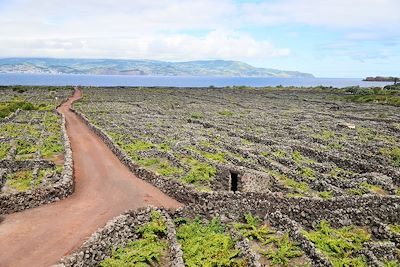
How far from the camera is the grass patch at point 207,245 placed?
2580cm

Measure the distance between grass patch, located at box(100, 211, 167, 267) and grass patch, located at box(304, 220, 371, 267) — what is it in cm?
1014

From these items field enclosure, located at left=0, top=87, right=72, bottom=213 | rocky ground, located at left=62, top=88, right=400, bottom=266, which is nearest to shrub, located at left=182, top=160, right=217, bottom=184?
rocky ground, located at left=62, top=88, right=400, bottom=266

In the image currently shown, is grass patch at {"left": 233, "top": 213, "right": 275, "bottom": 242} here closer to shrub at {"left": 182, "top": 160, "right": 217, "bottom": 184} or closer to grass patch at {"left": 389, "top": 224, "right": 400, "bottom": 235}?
shrub at {"left": 182, "top": 160, "right": 217, "bottom": 184}

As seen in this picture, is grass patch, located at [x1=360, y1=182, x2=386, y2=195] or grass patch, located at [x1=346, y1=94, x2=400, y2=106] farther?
grass patch, located at [x1=346, y1=94, x2=400, y2=106]

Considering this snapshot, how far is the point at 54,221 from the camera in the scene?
30.1 metres

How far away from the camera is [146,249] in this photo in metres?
27.2

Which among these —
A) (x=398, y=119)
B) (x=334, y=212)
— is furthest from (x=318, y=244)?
(x=398, y=119)

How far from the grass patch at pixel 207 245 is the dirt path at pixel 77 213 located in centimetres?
424

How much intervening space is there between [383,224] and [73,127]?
55561 mm

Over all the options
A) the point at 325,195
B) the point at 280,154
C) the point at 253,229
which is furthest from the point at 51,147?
the point at 325,195

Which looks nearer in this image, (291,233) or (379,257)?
(379,257)

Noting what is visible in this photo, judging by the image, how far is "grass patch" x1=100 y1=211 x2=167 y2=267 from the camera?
25.4 m

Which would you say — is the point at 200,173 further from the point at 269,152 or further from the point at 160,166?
the point at 269,152

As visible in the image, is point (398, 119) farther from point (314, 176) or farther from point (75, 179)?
point (75, 179)
